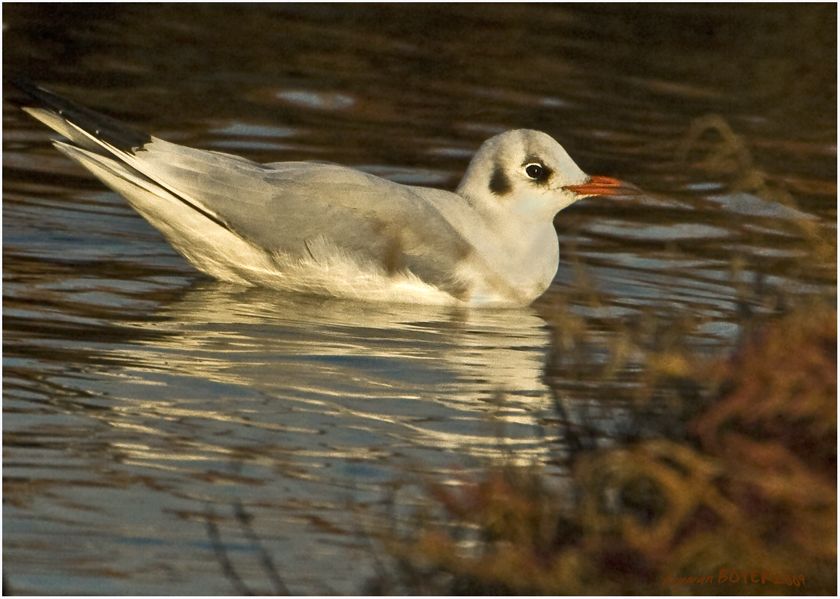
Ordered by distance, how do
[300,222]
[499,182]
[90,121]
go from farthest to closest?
[499,182] < [300,222] < [90,121]

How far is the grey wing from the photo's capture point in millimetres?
9961

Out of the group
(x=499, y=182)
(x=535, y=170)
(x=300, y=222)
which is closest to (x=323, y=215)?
(x=300, y=222)

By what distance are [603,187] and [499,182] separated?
0.58 meters

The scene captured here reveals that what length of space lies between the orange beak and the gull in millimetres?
22

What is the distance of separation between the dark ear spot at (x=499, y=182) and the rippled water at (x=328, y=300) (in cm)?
66

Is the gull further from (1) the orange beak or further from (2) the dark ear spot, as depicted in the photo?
(2) the dark ear spot

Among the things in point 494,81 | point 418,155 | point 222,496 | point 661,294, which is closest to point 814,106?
point 494,81

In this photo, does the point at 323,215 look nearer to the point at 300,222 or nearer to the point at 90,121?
the point at 300,222

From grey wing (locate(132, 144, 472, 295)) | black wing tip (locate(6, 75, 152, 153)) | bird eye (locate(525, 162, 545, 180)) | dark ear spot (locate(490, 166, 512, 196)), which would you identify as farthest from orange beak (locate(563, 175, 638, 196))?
black wing tip (locate(6, 75, 152, 153))

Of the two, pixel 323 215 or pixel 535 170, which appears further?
pixel 535 170

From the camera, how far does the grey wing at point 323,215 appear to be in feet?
32.7

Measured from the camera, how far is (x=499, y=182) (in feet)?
34.6

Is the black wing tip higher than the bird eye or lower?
higher

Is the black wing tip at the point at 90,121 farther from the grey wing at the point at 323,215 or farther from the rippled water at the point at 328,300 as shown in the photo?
the rippled water at the point at 328,300
